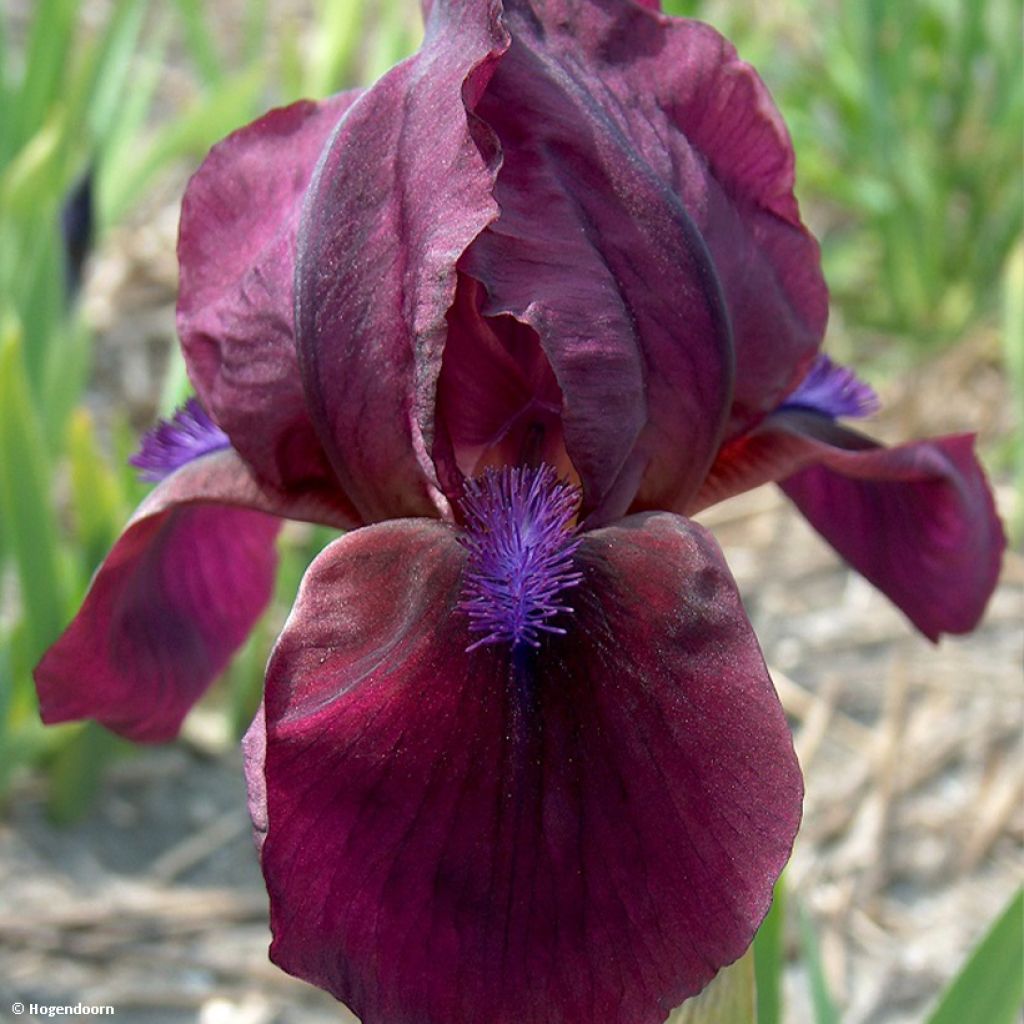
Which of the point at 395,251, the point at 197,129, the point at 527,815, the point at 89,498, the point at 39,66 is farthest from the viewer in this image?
the point at 197,129

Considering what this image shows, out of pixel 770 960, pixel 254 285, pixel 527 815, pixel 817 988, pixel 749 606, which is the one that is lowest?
pixel 749 606

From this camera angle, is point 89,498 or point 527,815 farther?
point 89,498

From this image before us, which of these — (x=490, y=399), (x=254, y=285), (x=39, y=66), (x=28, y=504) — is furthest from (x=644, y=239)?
(x=39, y=66)

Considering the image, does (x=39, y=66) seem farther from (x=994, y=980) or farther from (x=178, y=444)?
(x=994, y=980)

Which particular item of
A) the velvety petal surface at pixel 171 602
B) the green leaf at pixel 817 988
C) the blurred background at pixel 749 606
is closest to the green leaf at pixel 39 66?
the blurred background at pixel 749 606

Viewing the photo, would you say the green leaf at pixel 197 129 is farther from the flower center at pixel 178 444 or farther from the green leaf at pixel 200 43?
the flower center at pixel 178 444

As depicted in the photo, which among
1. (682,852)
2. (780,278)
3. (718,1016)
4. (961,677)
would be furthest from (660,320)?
(961,677)
